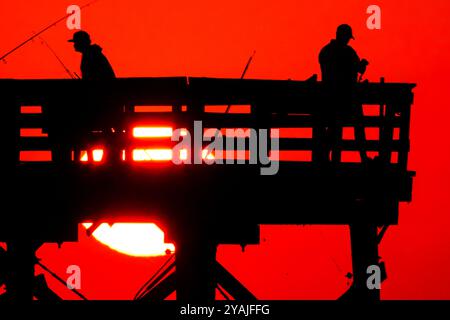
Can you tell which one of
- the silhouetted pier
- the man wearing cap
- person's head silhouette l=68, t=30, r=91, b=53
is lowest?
the silhouetted pier

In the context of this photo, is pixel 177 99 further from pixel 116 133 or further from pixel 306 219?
Answer: pixel 306 219

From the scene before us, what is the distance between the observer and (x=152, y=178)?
1630 cm

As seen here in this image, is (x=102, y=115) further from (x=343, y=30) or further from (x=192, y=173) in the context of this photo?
(x=343, y=30)

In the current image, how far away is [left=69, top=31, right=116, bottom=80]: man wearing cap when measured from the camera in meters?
17.8

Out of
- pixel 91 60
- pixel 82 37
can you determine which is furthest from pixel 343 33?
pixel 82 37

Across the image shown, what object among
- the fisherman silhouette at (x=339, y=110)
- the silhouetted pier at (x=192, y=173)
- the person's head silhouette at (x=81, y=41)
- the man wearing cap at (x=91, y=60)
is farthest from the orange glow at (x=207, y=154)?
the person's head silhouette at (x=81, y=41)

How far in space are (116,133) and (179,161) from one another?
3.08 feet

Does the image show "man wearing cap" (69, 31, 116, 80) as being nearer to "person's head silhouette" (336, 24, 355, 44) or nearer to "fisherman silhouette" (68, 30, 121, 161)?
"fisherman silhouette" (68, 30, 121, 161)

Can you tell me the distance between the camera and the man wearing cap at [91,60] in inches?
699

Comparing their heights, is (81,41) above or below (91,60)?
above

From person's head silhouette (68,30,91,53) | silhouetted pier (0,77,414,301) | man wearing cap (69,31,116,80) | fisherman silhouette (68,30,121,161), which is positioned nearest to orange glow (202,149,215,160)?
silhouetted pier (0,77,414,301)

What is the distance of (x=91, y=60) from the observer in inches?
700

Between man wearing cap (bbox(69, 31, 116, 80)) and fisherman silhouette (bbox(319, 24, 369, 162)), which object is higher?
man wearing cap (bbox(69, 31, 116, 80))
